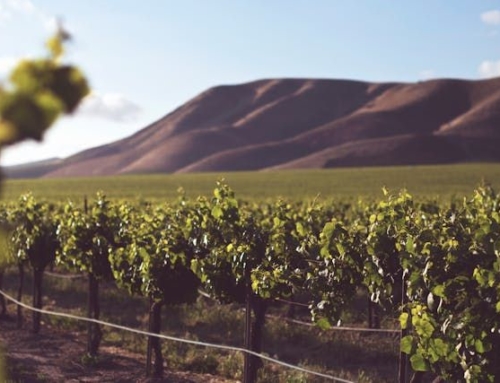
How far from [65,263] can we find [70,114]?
1350 cm

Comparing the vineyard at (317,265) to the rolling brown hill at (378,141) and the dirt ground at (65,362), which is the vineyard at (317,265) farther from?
the rolling brown hill at (378,141)

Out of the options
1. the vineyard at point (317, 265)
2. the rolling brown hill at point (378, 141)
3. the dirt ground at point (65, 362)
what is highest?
the rolling brown hill at point (378, 141)

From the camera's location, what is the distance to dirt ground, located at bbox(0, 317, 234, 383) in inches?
422

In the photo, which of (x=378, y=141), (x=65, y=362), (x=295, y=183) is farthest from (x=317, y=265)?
(x=378, y=141)

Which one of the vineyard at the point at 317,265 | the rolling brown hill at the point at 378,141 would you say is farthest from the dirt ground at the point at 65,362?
the rolling brown hill at the point at 378,141

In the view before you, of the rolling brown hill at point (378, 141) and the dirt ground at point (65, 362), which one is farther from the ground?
the rolling brown hill at point (378, 141)

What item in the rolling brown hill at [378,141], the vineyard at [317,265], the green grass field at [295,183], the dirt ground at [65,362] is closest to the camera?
the vineyard at [317,265]

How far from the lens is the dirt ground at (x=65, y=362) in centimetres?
1071

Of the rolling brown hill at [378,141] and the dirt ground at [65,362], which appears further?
the rolling brown hill at [378,141]

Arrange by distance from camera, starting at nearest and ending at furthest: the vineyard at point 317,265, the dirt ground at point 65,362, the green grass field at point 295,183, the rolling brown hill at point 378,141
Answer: the vineyard at point 317,265
the dirt ground at point 65,362
the green grass field at point 295,183
the rolling brown hill at point 378,141

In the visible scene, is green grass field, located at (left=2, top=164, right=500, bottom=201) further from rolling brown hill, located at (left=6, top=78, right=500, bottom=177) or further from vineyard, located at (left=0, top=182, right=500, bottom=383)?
vineyard, located at (left=0, top=182, right=500, bottom=383)

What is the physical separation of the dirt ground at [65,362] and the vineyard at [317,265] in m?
0.29

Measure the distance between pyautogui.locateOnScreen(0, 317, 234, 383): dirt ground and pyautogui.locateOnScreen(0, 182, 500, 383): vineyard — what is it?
290mm

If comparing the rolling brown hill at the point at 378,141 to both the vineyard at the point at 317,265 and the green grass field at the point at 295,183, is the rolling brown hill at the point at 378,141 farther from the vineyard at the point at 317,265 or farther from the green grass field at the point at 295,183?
the vineyard at the point at 317,265
